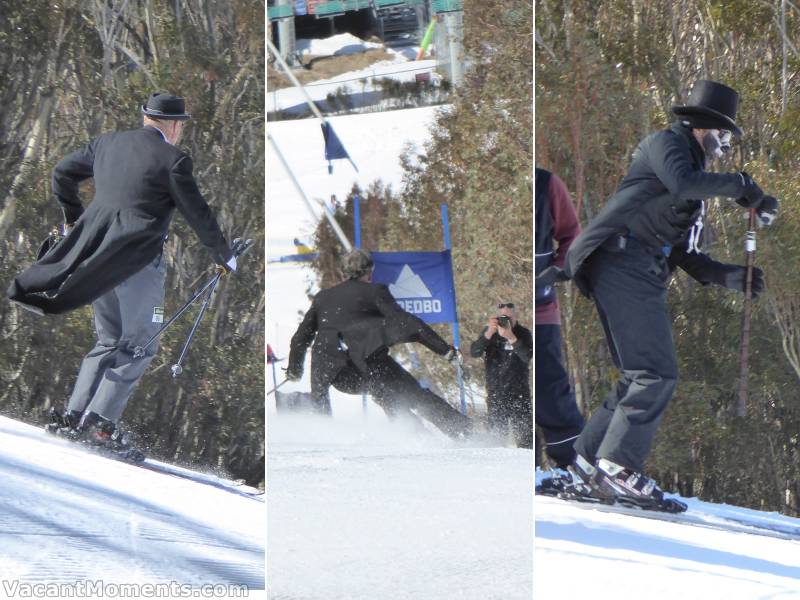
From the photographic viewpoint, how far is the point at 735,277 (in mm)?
4215

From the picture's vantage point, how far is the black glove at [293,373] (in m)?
3.04

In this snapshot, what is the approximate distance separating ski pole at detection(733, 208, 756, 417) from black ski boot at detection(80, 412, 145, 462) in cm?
243

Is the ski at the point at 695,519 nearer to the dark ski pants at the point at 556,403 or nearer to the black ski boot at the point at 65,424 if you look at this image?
the dark ski pants at the point at 556,403

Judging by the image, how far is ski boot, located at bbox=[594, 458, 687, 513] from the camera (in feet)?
13.5

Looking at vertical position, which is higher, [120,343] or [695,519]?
[120,343]

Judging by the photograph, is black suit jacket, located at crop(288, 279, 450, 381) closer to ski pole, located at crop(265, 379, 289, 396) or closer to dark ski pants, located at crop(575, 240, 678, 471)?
ski pole, located at crop(265, 379, 289, 396)

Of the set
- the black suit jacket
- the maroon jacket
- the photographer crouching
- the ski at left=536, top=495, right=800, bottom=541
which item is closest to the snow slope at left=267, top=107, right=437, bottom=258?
the black suit jacket

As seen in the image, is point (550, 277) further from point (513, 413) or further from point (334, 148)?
point (334, 148)

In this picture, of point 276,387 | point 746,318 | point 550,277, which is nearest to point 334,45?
point 276,387

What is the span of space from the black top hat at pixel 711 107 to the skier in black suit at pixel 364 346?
65.2 inches

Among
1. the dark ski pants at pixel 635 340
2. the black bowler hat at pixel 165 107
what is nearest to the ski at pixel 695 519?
the dark ski pants at pixel 635 340

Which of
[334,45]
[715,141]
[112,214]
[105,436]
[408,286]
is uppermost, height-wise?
[334,45]

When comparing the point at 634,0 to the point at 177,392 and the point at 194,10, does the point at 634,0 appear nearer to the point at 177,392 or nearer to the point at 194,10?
the point at 194,10

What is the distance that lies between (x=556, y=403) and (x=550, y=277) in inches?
20.9
